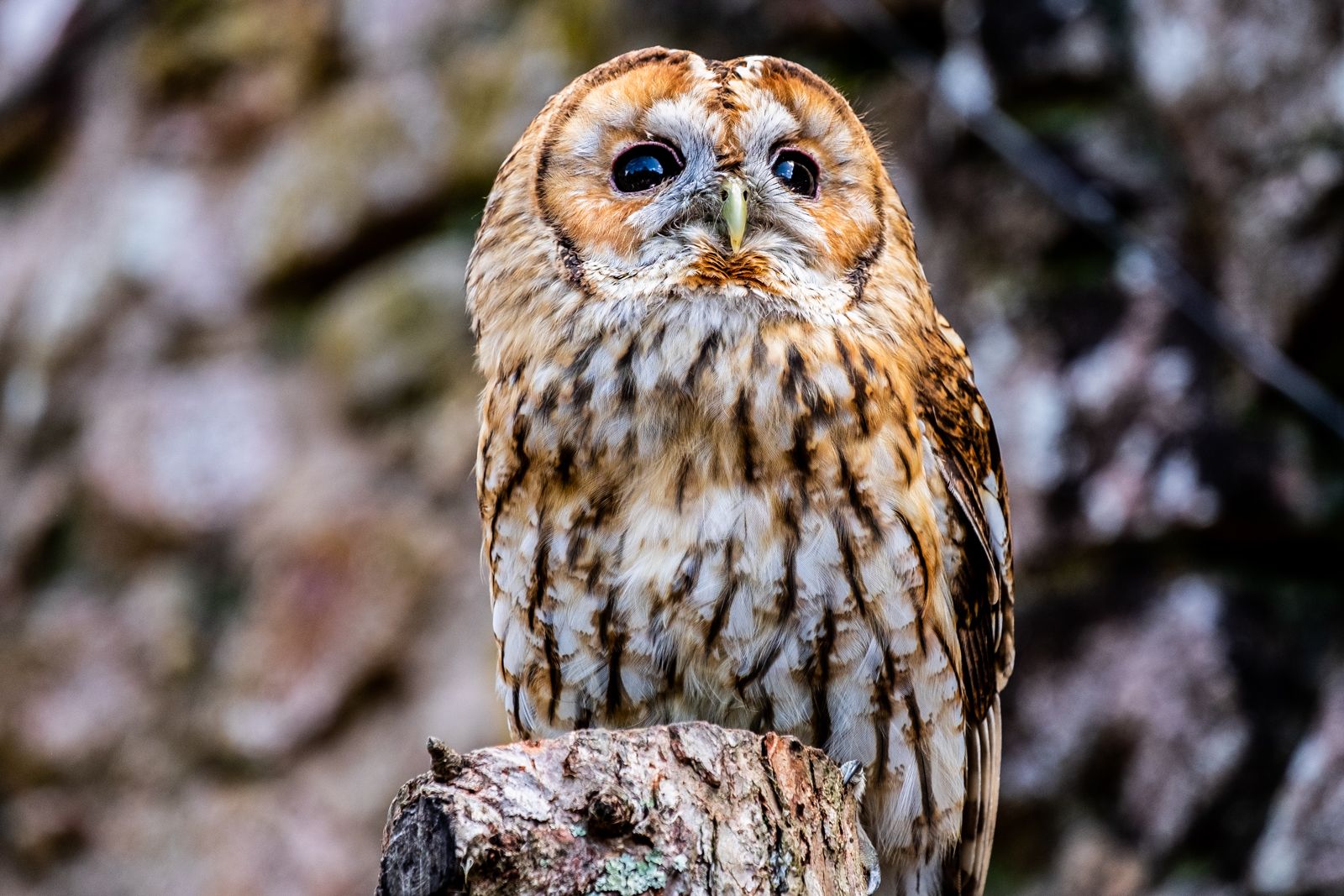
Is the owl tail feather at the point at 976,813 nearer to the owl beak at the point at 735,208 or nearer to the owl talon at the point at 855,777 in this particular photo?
the owl talon at the point at 855,777

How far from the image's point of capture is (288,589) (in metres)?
3.27

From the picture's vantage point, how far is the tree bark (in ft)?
3.25

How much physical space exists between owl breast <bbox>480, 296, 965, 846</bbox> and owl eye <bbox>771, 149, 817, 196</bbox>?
0.21 meters

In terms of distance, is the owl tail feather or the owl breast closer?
the owl breast

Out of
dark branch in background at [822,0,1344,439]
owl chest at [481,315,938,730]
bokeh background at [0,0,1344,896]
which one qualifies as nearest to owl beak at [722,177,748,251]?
owl chest at [481,315,938,730]

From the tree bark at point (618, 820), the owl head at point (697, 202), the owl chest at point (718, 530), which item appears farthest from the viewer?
the owl head at point (697, 202)

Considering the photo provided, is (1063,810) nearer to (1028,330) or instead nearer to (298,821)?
(1028,330)

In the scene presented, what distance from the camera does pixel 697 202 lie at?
155cm

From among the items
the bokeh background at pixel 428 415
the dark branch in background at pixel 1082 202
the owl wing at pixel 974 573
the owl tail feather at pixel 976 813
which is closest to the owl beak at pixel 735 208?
the owl wing at pixel 974 573

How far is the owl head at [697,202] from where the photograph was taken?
5.10ft

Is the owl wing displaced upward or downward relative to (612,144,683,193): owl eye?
downward

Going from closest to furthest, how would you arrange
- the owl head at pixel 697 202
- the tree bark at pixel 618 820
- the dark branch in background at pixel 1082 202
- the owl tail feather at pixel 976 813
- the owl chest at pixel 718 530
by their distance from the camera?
the tree bark at pixel 618 820, the owl chest at pixel 718 530, the owl head at pixel 697 202, the owl tail feather at pixel 976 813, the dark branch in background at pixel 1082 202

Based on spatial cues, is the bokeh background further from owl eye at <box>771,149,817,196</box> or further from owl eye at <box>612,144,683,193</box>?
owl eye at <box>612,144,683,193</box>

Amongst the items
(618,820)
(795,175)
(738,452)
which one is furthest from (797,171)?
(618,820)
